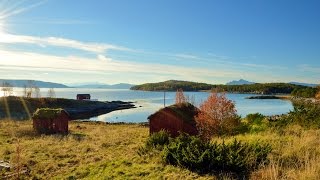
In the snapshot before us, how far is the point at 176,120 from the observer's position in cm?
3312

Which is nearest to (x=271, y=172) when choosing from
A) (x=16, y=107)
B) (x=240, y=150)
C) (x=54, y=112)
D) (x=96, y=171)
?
(x=240, y=150)

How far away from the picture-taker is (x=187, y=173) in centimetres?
1196

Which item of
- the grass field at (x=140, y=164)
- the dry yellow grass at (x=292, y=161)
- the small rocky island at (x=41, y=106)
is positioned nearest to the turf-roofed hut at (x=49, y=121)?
the grass field at (x=140, y=164)

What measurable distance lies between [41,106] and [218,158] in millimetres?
98226

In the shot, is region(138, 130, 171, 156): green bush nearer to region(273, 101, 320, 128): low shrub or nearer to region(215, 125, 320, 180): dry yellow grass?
region(215, 125, 320, 180): dry yellow grass

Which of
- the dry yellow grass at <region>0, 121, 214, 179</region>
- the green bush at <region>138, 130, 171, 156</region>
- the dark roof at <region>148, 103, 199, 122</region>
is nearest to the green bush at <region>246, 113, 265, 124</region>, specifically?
the dark roof at <region>148, 103, 199, 122</region>

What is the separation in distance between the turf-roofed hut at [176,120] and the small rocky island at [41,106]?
5478 centimetres

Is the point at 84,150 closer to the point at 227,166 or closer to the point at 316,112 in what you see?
the point at 227,166

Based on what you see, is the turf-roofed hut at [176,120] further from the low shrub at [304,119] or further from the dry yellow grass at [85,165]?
the low shrub at [304,119]

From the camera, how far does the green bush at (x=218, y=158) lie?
1154 cm

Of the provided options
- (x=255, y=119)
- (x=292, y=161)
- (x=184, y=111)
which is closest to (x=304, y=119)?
(x=255, y=119)

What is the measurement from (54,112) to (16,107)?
59141 mm

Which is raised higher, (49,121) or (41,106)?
(49,121)

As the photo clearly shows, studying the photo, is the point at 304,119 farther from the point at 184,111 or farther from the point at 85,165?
the point at 85,165
